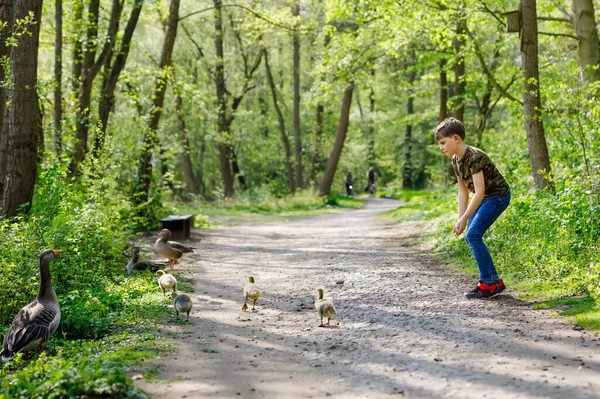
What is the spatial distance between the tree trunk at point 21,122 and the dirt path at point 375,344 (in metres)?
3.56

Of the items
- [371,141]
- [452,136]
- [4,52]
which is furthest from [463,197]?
[371,141]

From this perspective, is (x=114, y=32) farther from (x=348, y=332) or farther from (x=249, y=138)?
(x=249, y=138)

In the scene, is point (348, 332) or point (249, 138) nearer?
point (348, 332)

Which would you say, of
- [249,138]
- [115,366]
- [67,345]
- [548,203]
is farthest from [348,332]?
[249,138]

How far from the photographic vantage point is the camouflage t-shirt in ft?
27.0

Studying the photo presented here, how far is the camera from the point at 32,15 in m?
10.6

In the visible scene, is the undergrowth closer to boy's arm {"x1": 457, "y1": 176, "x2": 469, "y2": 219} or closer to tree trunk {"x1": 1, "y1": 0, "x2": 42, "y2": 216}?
boy's arm {"x1": 457, "y1": 176, "x2": 469, "y2": 219}

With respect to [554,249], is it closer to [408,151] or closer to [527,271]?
[527,271]

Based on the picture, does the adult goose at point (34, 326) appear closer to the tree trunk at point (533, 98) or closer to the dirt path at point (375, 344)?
the dirt path at point (375, 344)

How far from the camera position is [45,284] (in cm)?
752

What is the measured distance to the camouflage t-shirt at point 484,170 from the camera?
8.22m

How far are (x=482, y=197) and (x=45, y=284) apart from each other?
18.2ft

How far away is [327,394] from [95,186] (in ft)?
29.7

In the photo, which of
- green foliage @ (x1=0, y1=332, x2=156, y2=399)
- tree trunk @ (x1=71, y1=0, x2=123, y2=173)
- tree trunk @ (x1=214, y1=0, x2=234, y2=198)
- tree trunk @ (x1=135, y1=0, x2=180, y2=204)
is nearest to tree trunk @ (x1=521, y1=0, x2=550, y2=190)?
green foliage @ (x1=0, y1=332, x2=156, y2=399)
